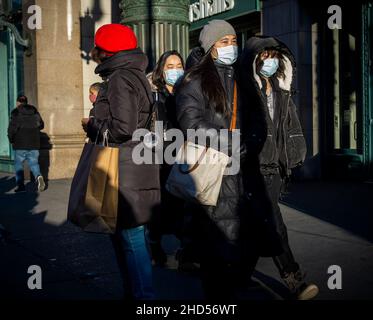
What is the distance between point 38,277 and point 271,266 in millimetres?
2002

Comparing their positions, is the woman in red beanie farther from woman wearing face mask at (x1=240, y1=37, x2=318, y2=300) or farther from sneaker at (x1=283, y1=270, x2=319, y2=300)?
sneaker at (x1=283, y1=270, x2=319, y2=300)

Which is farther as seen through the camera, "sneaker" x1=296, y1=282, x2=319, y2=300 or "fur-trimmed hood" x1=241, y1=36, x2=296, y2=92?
"sneaker" x1=296, y1=282, x2=319, y2=300

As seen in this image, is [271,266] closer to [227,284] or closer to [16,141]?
[227,284]

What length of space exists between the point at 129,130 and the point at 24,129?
8.38 metres

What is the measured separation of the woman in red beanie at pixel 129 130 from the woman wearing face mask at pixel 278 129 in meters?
0.77

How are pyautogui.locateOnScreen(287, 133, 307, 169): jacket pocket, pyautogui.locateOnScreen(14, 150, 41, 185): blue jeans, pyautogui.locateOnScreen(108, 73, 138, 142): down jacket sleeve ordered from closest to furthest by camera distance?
pyautogui.locateOnScreen(108, 73, 138, 142): down jacket sleeve < pyautogui.locateOnScreen(287, 133, 307, 169): jacket pocket < pyautogui.locateOnScreen(14, 150, 41, 185): blue jeans

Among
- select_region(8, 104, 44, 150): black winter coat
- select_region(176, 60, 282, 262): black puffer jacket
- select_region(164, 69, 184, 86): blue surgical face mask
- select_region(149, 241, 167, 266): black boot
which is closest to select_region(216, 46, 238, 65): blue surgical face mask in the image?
select_region(176, 60, 282, 262): black puffer jacket

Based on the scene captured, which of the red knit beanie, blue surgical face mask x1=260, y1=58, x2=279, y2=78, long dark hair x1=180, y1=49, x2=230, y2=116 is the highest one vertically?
the red knit beanie

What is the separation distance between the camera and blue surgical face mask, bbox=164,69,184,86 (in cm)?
544

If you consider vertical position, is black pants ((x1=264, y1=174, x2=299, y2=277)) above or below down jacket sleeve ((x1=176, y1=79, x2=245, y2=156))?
below

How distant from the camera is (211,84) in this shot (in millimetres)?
3680

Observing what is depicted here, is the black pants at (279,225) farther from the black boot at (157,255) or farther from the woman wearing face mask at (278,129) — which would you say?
the black boot at (157,255)

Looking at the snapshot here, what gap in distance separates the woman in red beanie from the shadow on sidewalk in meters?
3.09
